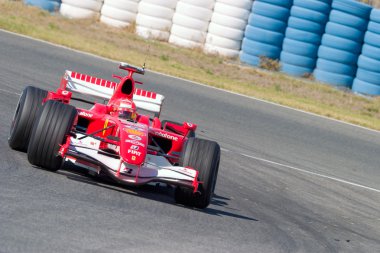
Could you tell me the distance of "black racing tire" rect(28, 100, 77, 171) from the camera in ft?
27.1

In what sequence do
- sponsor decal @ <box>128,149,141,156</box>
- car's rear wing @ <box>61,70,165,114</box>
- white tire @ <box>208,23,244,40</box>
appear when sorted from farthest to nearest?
white tire @ <box>208,23,244,40</box>
car's rear wing @ <box>61,70,165,114</box>
sponsor decal @ <box>128,149,141,156</box>

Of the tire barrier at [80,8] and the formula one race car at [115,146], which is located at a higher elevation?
the tire barrier at [80,8]

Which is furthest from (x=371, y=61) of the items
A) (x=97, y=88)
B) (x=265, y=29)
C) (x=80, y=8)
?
(x=97, y=88)

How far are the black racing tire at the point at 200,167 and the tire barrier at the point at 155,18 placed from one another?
16.1 m

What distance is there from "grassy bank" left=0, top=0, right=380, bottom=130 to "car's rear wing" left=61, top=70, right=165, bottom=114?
1011 cm

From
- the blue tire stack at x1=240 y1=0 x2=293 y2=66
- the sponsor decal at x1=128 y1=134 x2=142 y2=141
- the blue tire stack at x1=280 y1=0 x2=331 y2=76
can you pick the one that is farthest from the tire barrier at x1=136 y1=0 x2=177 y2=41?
the sponsor decal at x1=128 y1=134 x2=142 y2=141

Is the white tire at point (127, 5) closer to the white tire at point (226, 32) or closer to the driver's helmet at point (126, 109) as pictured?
the white tire at point (226, 32)

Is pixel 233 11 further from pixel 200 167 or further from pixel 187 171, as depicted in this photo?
pixel 187 171

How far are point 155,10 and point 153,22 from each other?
39 centimetres

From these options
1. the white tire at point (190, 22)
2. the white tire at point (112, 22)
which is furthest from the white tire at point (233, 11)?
the white tire at point (112, 22)

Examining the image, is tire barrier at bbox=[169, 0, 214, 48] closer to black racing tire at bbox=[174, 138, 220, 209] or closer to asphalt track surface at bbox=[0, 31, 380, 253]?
asphalt track surface at bbox=[0, 31, 380, 253]

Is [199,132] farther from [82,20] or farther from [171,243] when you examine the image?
[82,20]

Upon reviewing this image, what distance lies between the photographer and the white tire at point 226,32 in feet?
79.8

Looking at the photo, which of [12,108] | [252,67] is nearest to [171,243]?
[12,108]
